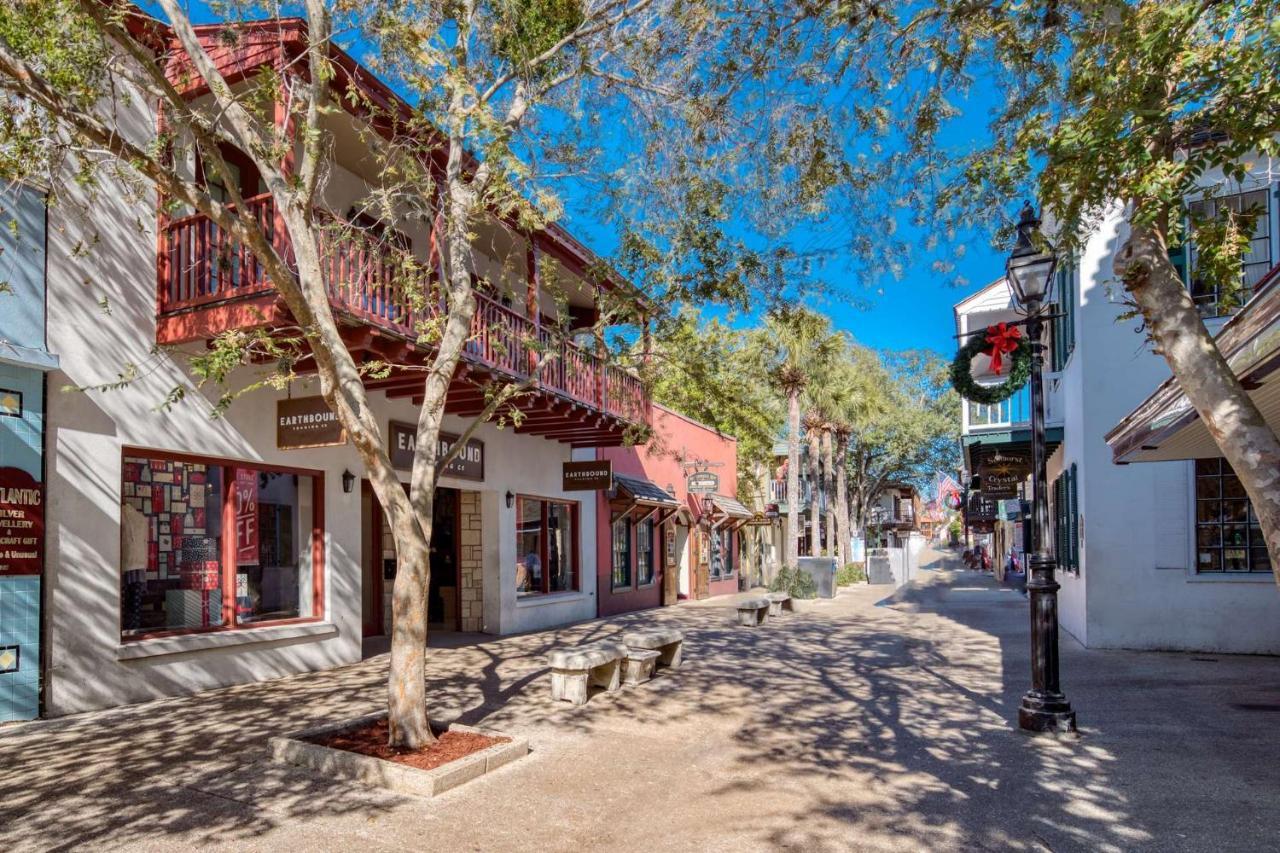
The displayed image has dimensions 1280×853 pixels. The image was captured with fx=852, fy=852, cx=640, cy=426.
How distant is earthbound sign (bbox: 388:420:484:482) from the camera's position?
11641 millimetres

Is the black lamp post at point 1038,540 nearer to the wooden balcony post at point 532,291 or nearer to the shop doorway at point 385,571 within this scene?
the wooden balcony post at point 532,291

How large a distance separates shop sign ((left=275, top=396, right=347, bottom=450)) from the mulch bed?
11.1 ft

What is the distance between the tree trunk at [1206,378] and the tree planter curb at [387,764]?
474 cm

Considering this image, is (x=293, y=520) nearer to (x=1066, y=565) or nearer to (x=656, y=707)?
(x=656, y=707)

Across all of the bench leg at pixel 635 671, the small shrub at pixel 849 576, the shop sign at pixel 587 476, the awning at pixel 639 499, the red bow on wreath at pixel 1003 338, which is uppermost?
the red bow on wreath at pixel 1003 338

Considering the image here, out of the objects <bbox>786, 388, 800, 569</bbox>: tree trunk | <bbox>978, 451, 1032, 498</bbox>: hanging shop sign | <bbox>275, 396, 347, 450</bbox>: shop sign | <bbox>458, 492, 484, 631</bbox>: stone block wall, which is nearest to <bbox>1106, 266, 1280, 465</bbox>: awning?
<bbox>275, 396, 347, 450</bbox>: shop sign

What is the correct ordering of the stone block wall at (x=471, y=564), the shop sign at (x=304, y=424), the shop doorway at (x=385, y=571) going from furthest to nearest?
the stone block wall at (x=471, y=564)
the shop doorway at (x=385, y=571)
the shop sign at (x=304, y=424)

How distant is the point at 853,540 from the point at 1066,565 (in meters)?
31.2

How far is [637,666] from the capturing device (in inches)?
372

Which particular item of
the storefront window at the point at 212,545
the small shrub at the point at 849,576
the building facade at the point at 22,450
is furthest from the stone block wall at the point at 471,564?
the small shrub at the point at 849,576

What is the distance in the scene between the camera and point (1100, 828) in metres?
Answer: 4.84

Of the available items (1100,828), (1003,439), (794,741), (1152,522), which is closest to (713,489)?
(1003,439)

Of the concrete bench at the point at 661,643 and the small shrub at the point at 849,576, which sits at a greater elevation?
the concrete bench at the point at 661,643

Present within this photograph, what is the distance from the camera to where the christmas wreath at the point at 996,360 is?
984 centimetres
